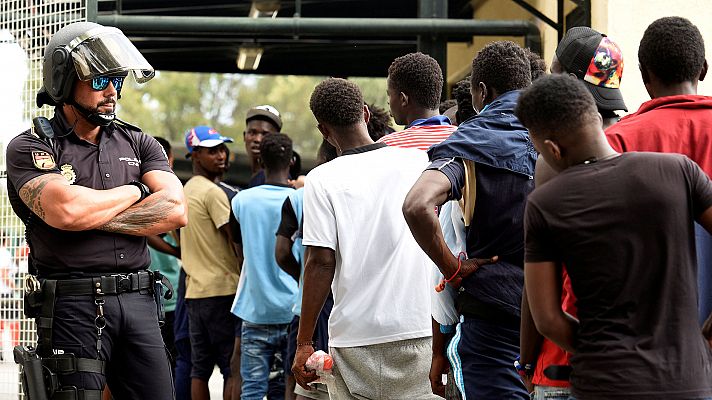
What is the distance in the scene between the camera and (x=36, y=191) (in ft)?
15.2

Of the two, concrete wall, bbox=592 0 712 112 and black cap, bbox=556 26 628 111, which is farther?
concrete wall, bbox=592 0 712 112

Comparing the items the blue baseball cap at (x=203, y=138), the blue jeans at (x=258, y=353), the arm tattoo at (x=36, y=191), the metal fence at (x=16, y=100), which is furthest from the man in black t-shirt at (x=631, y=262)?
the blue baseball cap at (x=203, y=138)

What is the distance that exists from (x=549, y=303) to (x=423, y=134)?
7.03 ft

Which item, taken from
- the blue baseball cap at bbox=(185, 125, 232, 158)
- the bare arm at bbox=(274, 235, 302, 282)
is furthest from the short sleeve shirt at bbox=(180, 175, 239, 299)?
the bare arm at bbox=(274, 235, 302, 282)

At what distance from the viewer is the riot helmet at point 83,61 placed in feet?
15.8

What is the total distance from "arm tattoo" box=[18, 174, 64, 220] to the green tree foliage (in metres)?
34.5

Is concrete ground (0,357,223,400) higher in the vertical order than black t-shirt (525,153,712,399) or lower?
lower

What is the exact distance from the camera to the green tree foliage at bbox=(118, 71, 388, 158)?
40.7m

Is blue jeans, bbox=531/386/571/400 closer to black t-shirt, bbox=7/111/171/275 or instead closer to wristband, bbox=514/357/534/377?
wristband, bbox=514/357/534/377

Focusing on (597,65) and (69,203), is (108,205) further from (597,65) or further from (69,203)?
(597,65)

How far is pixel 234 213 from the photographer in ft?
25.3

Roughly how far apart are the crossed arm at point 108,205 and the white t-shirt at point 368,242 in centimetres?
66

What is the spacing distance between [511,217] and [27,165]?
2161mm

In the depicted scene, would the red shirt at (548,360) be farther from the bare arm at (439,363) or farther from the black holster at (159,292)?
the black holster at (159,292)
